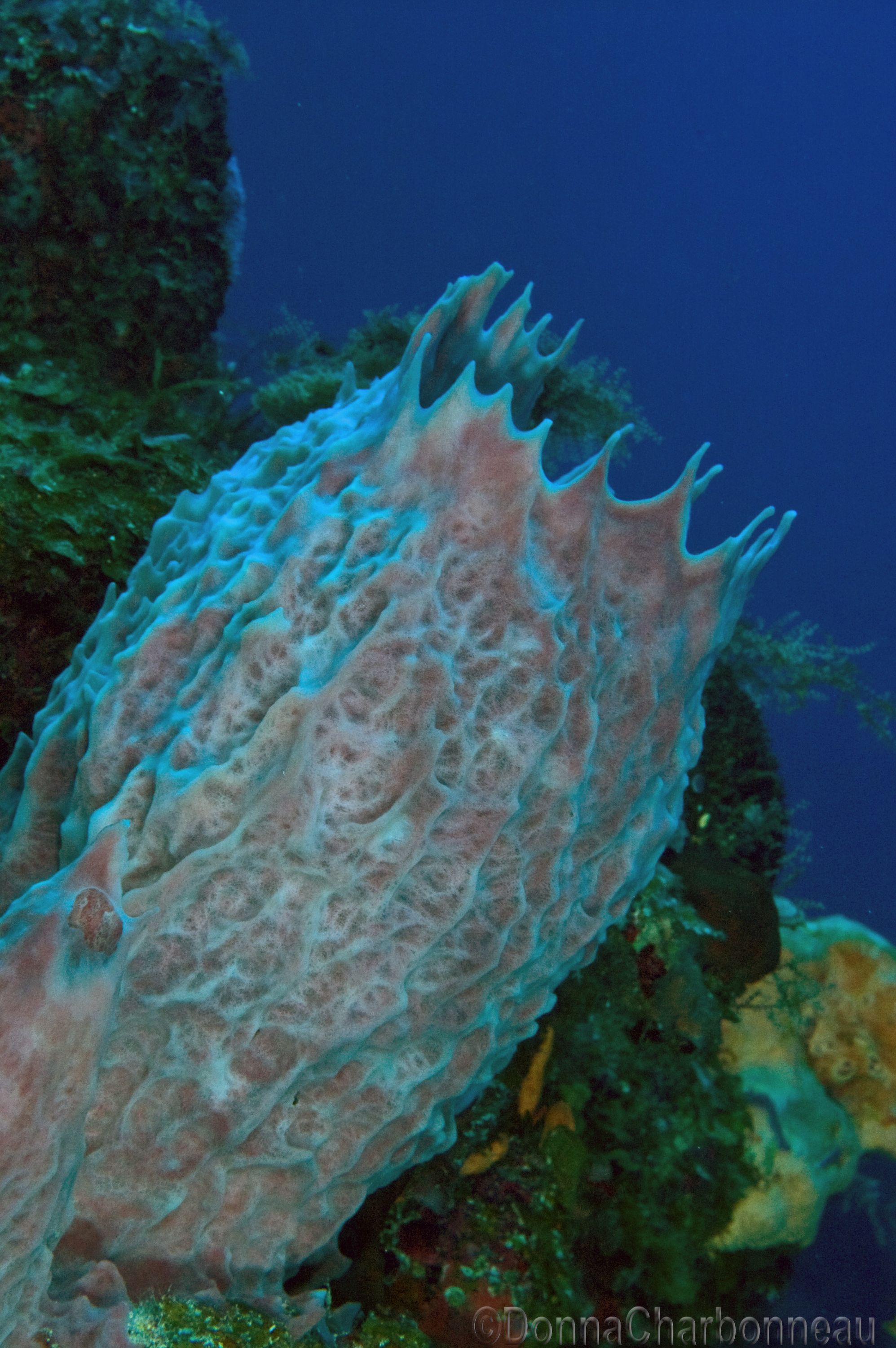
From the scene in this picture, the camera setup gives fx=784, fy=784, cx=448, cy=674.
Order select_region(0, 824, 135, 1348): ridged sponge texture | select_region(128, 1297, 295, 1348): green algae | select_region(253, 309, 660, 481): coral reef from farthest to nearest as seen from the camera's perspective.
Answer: select_region(253, 309, 660, 481): coral reef
select_region(128, 1297, 295, 1348): green algae
select_region(0, 824, 135, 1348): ridged sponge texture

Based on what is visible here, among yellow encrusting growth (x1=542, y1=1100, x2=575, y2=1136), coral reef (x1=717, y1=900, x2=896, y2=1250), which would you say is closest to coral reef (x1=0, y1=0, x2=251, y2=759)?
yellow encrusting growth (x1=542, y1=1100, x2=575, y2=1136)

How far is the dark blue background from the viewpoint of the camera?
63.0m

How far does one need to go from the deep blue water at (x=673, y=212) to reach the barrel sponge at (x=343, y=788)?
60.6 metres

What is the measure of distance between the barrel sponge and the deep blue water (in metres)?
60.6

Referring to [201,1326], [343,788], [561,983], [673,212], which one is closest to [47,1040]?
[343,788]

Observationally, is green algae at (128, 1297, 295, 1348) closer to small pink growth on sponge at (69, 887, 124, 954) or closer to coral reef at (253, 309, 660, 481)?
small pink growth on sponge at (69, 887, 124, 954)

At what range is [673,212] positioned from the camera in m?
71.4

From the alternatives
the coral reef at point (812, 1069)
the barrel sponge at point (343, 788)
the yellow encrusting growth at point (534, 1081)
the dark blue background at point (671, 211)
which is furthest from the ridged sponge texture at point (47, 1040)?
the dark blue background at point (671, 211)

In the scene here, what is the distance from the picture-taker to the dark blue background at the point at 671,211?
6303cm

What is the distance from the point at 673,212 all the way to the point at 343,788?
84.2 meters

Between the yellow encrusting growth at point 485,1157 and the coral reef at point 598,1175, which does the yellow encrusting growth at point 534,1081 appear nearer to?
the coral reef at point 598,1175

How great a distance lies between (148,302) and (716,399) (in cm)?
7218

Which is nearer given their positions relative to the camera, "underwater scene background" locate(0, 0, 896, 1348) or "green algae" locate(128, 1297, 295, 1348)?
"green algae" locate(128, 1297, 295, 1348)

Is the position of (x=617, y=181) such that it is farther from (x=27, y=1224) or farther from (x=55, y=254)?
(x=27, y=1224)
